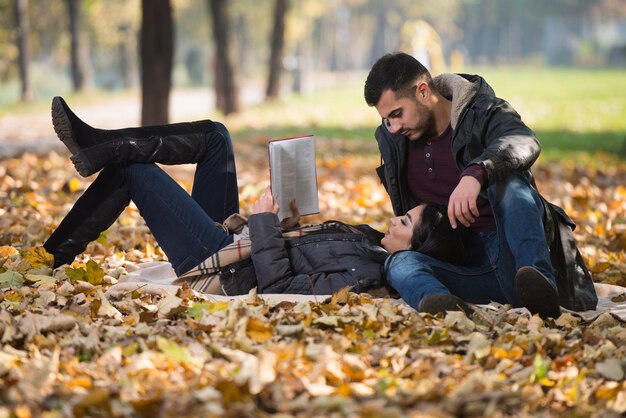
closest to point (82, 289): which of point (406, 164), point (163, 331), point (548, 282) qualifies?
point (163, 331)

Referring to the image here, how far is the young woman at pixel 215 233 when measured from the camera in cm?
502

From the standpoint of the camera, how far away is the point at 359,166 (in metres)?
11.9

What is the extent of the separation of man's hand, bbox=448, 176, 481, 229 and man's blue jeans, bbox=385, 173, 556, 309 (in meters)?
0.18

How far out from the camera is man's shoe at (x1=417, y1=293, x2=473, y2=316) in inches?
177

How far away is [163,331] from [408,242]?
4.83ft

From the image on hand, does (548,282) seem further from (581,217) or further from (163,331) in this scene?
(581,217)

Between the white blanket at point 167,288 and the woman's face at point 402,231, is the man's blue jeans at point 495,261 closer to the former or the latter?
the woman's face at point 402,231

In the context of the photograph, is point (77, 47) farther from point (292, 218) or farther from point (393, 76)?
point (393, 76)

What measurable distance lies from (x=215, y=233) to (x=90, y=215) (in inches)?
27.9

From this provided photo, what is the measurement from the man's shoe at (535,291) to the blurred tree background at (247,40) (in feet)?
31.6

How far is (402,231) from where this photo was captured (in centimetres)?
511

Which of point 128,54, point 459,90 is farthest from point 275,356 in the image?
point 128,54

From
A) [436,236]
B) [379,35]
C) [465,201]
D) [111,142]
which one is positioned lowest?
[436,236]

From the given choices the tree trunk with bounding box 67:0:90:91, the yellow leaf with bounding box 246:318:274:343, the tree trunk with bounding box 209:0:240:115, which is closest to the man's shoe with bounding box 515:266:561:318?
the yellow leaf with bounding box 246:318:274:343
